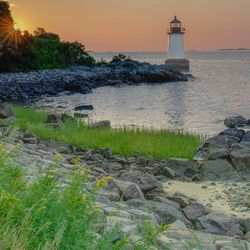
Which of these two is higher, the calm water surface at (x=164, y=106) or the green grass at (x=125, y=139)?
the green grass at (x=125, y=139)

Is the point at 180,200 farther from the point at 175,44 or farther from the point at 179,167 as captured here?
the point at 175,44

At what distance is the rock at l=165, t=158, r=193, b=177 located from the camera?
17.1m

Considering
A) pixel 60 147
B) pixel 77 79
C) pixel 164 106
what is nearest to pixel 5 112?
pixel 60 147

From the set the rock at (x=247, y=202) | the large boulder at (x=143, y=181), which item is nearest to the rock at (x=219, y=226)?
the rock at (x=247, y=202)

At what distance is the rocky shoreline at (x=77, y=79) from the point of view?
5662 centimetres

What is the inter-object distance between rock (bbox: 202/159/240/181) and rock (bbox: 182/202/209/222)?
4.44 meters

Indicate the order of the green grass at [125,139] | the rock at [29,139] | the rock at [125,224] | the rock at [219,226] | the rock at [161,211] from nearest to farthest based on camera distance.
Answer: the rock at [125,224]
the rock at [161,211]
the rock at [219,226]
the rock at [29,139]
the green grass at [125,139]

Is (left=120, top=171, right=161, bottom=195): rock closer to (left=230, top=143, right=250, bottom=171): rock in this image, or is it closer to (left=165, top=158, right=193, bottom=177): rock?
(left=165, top=158, right=193, bottom=177): rock

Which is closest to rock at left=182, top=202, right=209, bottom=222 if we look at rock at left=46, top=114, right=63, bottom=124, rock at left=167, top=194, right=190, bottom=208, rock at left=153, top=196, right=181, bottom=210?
rock at left=153, top=196, right=181, bottom=210

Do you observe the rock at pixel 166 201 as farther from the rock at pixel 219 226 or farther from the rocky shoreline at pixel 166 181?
the rock at pixel 219 226

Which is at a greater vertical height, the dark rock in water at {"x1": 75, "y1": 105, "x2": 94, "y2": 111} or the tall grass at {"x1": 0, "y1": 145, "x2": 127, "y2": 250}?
the tall grass at {"x1": 0, "y1": 145, "x2": 127, "y2": 250}

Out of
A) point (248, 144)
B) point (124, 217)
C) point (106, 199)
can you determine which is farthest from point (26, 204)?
point (248, 144)

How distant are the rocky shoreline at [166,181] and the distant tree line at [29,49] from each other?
51078 millimetres

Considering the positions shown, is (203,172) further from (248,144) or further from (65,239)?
(65,239)
